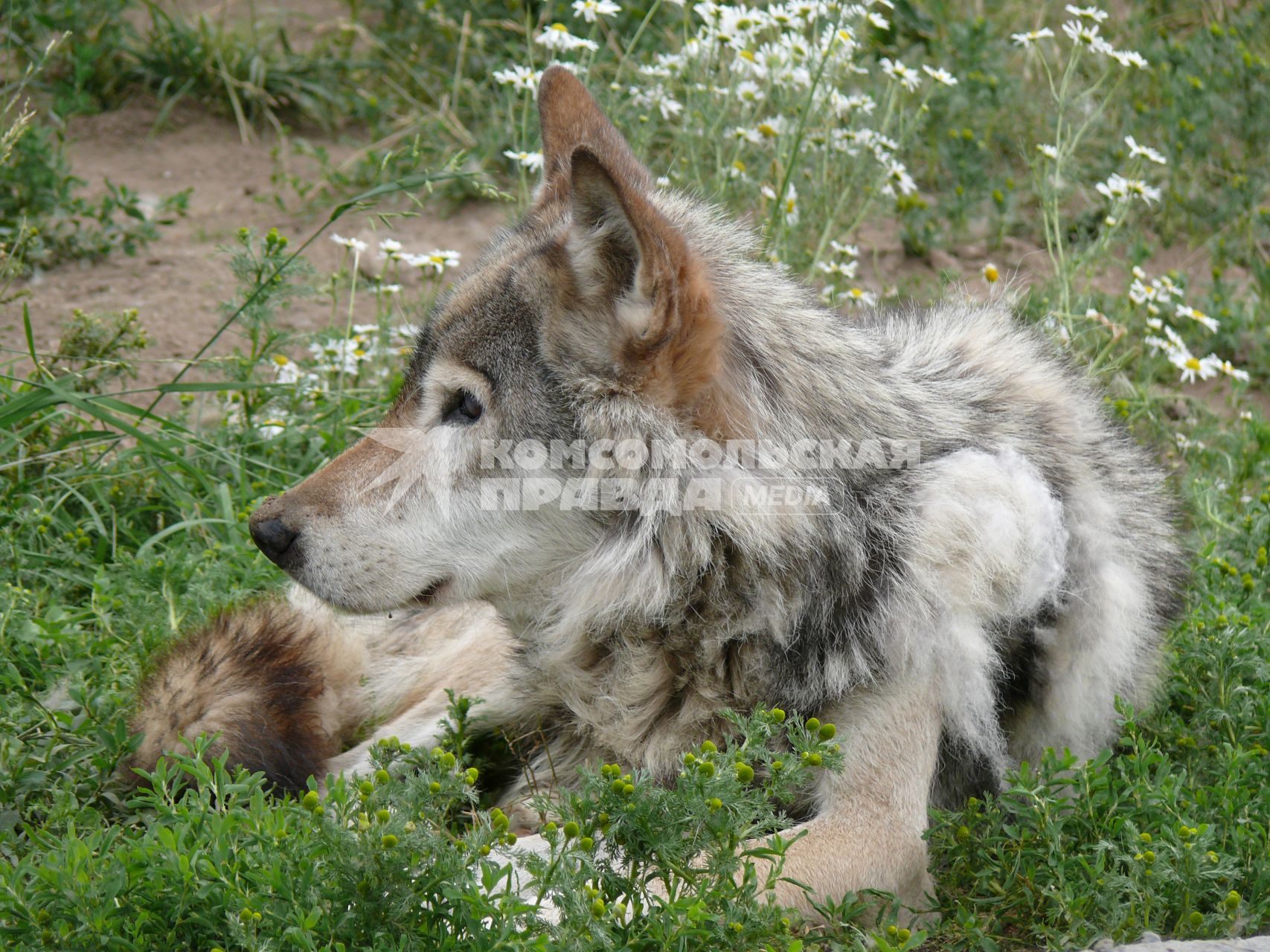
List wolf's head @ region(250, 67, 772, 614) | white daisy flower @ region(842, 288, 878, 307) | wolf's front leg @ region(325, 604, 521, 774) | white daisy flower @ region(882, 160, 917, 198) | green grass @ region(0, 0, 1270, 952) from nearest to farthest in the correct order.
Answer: green grass @ region(0, 0, 1270, 952)
wolf's head @ region(250, 67, 772, 614)
wolf's front leg @ region(325, 604, 521, 774)
white daisy flower @ region(842, 288, 878, 307)
white daisy flower @ region(882, 160, 917, 198)

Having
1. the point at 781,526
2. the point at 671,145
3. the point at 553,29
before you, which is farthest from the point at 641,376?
the point at 671,145

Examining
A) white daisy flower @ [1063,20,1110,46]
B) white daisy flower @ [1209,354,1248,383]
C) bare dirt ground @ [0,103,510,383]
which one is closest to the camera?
white daisy flower @ [1063,20,1110,46]

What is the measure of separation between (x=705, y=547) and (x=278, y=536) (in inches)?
41.1

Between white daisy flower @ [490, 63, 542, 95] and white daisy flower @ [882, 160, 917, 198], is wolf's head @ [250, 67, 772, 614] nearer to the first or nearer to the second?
white daisy flower @ [490, 63, 542, 95]

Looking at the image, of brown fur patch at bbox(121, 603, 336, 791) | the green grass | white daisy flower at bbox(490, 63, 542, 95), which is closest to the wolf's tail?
brown fur patch at bbox(121, 603, 336, 791)

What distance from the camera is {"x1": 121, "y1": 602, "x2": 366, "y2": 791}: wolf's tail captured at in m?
3.03

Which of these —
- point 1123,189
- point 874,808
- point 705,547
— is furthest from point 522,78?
point 874,808

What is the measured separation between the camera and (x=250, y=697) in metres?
3.12

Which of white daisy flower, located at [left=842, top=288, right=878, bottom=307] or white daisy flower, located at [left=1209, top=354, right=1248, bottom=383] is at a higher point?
white daisy flower, located at [left=1209, top=354, right=1248, bottom=383]

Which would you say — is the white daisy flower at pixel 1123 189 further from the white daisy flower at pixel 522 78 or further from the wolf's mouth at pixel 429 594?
the wolf's mouth at pixel 429 594

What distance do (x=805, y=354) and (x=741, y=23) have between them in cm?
291

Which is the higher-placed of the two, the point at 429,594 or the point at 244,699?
the point at 429,594

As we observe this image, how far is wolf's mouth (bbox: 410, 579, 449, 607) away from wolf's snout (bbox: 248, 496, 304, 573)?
0.29 metres

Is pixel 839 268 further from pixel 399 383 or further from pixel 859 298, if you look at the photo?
pixel 399 383
